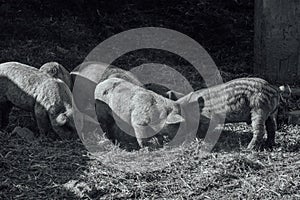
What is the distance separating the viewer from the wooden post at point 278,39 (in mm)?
10055

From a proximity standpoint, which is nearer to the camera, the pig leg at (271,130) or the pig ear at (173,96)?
the pig leg at (271,130)

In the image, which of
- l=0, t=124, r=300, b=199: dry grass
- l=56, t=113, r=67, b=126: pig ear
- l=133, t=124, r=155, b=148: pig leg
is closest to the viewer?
l=0, t=124, r=300, b=199: dry grass

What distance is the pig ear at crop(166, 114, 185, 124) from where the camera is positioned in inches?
306

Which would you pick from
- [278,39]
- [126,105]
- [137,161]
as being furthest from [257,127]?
[278,39]

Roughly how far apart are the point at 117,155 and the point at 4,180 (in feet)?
4.43

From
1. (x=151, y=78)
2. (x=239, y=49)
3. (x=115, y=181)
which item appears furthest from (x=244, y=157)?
(x=239, y=49)

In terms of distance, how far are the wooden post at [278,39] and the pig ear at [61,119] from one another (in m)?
3.56

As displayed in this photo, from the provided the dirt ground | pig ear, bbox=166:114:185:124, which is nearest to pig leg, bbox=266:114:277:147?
the dirt ground

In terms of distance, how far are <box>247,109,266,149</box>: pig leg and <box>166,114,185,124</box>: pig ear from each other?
812 mm

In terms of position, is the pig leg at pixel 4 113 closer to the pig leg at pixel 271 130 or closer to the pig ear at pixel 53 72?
the pig ear at pixel 53 72

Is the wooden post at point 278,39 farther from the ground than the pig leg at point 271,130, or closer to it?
farther from the ground

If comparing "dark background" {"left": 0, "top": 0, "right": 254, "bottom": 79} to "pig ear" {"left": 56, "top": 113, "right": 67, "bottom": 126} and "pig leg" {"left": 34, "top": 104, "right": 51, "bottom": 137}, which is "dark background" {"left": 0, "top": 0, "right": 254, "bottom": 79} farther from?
"pig ear" {"left": 56, "top": 113, "right": 67, "bottom": 126}

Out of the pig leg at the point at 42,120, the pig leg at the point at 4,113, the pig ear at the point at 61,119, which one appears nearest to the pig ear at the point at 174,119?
the pig ear at the point at 61,119

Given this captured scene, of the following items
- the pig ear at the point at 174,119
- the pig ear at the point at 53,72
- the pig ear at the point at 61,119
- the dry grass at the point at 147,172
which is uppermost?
the pig ear at the point at 53,72
